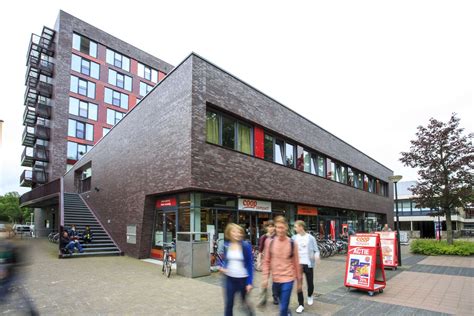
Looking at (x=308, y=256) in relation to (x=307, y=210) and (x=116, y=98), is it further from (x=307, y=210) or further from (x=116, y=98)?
(x=116, y=98)

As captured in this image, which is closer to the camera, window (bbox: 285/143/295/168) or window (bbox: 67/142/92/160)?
window (bbox: 285/143/295/168)

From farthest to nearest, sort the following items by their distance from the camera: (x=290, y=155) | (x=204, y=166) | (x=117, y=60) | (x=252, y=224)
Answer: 1. (x=117, y=60)
2. (x=290, y=155)
3. (x=252, y=224)
4. (x=204, y=166)

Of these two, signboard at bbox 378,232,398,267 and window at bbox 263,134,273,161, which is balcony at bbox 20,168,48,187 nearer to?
window at bbox 263,134,273,161

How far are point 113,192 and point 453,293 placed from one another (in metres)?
15.8

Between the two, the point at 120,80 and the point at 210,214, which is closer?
the point at 210,214

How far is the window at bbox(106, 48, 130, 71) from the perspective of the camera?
130ft

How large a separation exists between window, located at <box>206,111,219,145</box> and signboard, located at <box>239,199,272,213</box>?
2.94 meters

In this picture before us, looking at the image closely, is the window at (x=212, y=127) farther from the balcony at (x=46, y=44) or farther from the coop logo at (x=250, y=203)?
the balcony at (x=46, y=44)

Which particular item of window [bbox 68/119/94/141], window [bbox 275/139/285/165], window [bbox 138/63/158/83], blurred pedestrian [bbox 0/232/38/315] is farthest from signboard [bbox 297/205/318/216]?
window [bbox 138/63/158/83]

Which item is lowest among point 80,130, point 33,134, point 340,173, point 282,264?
point 282,264

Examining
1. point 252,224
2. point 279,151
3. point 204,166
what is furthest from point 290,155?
point 204,166

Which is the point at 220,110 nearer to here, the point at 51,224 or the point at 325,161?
the point at 325,161

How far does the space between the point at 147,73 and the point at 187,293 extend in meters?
40.4

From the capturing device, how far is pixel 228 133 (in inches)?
542
